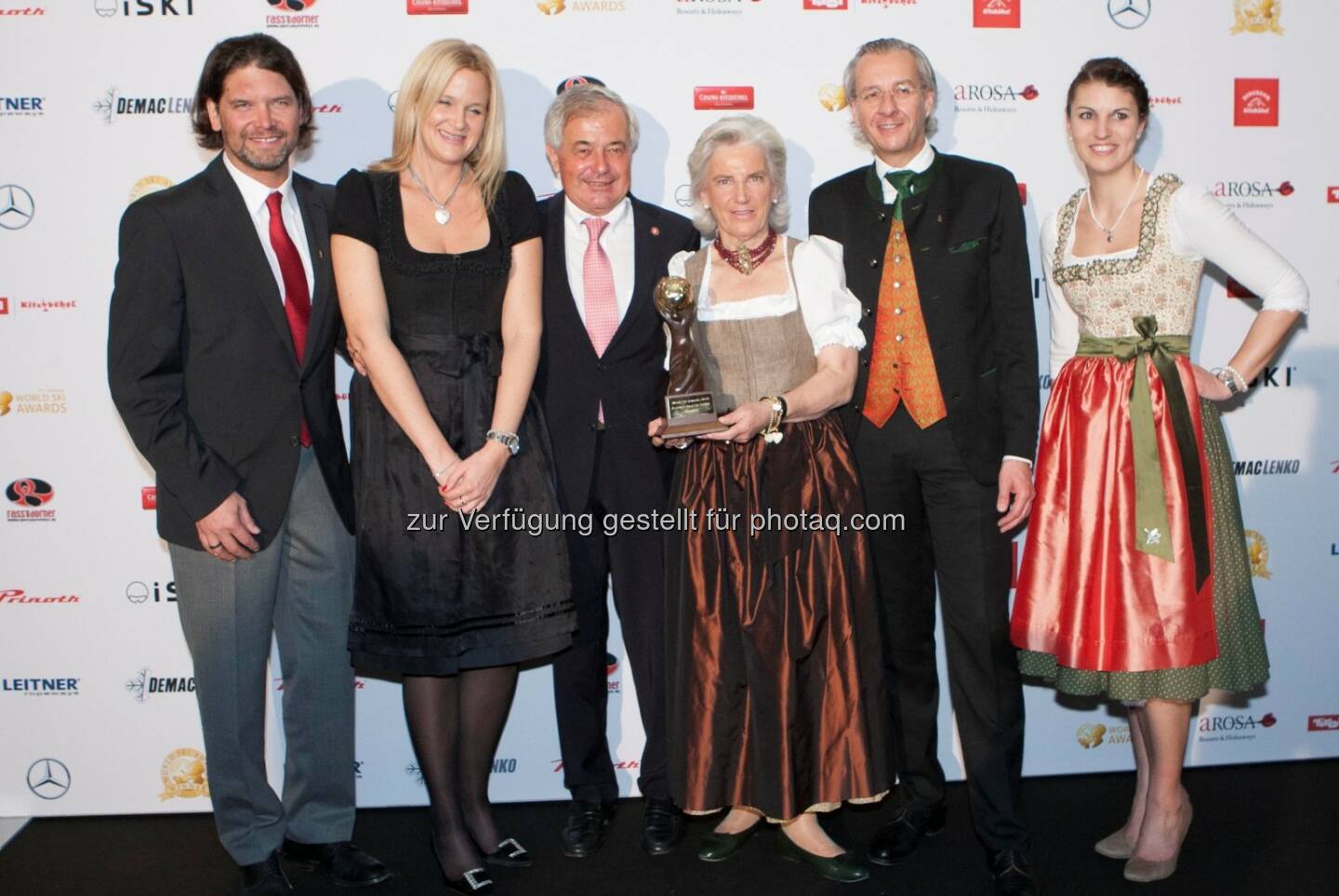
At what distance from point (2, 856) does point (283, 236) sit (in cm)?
193

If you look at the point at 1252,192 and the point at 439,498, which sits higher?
the point at 1252,192

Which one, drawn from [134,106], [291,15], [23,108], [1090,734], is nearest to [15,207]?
[23,108]

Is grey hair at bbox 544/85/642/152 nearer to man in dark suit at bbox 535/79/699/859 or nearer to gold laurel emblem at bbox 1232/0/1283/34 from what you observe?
man in dark suit at bbox 535/79/699/859

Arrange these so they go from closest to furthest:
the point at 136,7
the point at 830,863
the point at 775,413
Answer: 1. the point at 775,413
2. the point at 830,863
3. the point at 136,7

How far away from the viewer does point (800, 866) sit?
2.87m

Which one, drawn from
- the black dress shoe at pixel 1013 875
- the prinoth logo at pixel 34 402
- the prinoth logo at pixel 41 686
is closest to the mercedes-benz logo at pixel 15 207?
the prinoth logo at pixel 34 402

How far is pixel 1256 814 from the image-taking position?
10.4ft

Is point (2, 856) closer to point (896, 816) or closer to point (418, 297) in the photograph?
point (418, 297)

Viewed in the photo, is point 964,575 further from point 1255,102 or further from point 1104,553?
point 1255,102

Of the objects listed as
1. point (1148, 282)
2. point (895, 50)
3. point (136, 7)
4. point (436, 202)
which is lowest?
point (1148, 282)

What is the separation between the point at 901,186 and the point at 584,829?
6.12 ft

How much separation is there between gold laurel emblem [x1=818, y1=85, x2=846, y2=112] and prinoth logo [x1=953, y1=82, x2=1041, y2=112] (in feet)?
1.12

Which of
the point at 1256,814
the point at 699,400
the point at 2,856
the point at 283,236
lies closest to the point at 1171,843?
the point at 1256,814

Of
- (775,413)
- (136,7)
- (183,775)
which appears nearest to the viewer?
(775,413)
